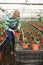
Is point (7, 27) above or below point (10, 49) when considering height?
above

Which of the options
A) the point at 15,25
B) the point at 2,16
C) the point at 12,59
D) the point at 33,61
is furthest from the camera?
the point at 2,16

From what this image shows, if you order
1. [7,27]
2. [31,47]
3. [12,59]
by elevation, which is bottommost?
[12,59]

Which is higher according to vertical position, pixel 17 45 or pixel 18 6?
pixel 18 6

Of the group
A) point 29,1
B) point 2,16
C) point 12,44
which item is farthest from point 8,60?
point 29,1

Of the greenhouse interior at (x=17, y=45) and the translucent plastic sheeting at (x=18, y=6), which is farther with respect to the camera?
the translucent plastic sheeting at (x=18, y=6)

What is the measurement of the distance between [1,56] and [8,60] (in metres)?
0.22

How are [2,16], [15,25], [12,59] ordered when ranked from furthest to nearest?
[2,16], [15,25], [12,59]

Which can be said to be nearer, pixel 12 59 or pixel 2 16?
pixel 12 59

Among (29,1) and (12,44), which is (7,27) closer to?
(12,44)

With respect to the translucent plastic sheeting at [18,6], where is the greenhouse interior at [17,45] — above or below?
below

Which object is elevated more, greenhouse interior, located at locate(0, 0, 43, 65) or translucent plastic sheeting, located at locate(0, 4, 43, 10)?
translucent plastic sheeting, located at locate(0, 4, 43, 10)

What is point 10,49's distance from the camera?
22.8 ft

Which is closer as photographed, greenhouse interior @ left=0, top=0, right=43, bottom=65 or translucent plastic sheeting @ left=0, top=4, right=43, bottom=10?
greenhouse interior @ left=0, top=0, right=43, bottom=65

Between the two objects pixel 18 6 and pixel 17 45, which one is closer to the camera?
pixel 17 45
